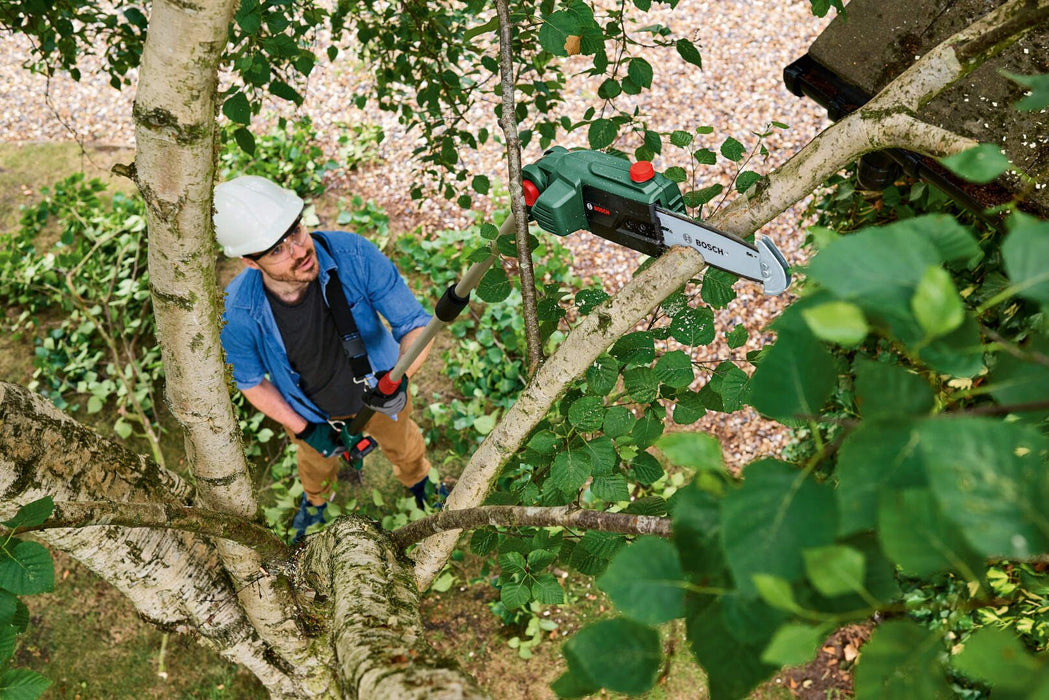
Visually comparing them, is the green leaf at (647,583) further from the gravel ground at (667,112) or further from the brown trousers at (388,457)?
the gravel ground at (667,112)

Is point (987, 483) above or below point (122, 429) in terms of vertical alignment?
above

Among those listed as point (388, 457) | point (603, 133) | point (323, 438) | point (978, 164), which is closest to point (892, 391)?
point (978, 164)

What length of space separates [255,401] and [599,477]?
2335mm

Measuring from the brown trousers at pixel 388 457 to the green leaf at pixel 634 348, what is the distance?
2196 mm

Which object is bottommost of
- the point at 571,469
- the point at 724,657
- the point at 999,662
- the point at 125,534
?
the point at 125,534

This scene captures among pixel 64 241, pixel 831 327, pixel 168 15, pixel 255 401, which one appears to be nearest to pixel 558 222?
pixel 168 15

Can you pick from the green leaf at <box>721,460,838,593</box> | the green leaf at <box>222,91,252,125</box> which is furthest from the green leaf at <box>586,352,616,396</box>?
the green leaf at <box>222,91,252,125</box>

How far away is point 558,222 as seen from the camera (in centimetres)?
173

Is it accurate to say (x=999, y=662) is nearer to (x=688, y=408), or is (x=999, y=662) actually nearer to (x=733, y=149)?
(x=688, y=408)

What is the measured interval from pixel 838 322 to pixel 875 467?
0.36 feet

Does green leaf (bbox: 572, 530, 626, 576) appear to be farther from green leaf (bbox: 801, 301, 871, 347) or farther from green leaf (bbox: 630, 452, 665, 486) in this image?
green leaf (bbox: 801, 301, 871, 347)

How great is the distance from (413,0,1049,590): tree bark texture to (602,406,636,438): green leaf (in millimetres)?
123

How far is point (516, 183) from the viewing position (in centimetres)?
154

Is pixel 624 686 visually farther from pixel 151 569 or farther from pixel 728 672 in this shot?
pixel 151 569
